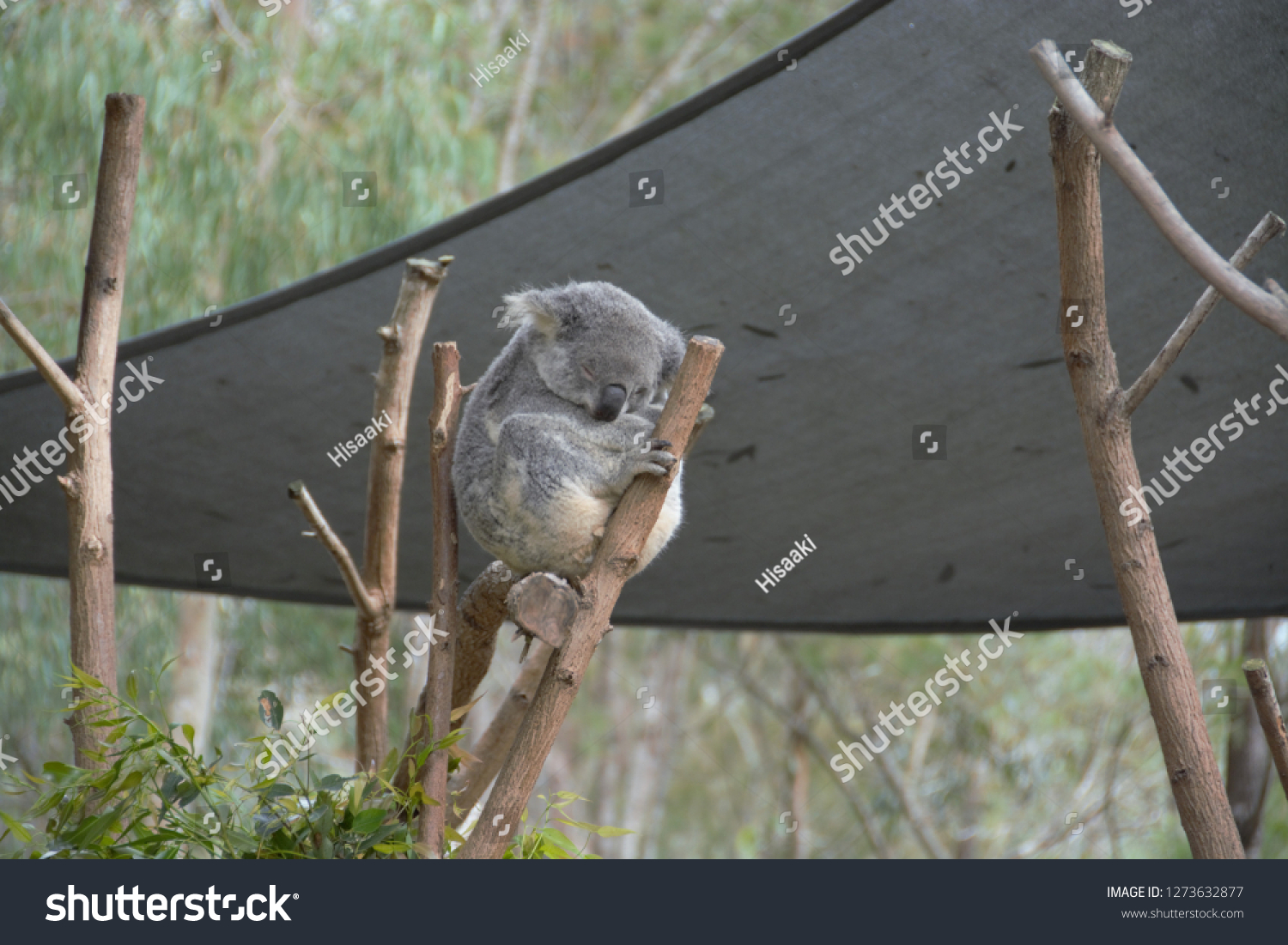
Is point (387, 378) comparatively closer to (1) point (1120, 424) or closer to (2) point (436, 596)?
(2) point (436, 596)

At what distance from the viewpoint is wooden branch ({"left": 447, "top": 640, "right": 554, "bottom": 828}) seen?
2.51 m

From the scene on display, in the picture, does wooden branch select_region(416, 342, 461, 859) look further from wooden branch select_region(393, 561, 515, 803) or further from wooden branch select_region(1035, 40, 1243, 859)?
wooden branch select_region(1035, 40, 1243, 859)

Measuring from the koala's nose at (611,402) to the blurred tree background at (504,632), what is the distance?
0.84m

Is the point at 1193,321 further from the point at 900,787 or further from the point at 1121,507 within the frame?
the point at 900,787

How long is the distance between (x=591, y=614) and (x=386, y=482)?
820 mm

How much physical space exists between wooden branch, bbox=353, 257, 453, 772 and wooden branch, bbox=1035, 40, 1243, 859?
1142mm

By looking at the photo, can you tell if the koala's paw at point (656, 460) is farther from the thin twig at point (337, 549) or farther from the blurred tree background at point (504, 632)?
the blurred tree background at point (504, 632)

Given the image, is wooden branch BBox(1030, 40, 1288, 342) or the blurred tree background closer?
wooden branch BBox(1030, 40, 1288, 342)

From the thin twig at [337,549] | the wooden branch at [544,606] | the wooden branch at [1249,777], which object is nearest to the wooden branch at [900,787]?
the wooden branch at [1249,777]

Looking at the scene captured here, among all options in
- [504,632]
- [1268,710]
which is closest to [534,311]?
[1268,710]

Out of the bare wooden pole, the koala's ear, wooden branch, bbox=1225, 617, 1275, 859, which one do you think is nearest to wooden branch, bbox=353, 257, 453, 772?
A: the bare wooden pole

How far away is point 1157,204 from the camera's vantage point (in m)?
1.38
